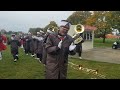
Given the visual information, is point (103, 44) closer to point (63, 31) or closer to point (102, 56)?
point (102, 56)

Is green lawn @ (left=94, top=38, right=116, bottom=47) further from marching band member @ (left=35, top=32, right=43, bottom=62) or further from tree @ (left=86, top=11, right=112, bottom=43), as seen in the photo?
marching band member @ (left=35, top=32, right=43, bottom=62)

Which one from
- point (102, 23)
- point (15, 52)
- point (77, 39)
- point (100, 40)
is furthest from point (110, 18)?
point (77, 39)

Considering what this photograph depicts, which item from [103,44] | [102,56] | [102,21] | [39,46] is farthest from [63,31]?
[102,21]

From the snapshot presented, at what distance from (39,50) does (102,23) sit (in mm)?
23334

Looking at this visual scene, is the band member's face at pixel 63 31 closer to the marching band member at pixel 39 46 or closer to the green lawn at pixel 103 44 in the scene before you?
the marching band member at pixel 39 46

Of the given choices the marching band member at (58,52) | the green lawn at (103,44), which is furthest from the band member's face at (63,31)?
the green lawn at (103,44)

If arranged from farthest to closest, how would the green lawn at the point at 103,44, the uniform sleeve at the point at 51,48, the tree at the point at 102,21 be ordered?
1. the tree at the point at 102,21
2. the green lawn at the point at 103,44
3. the uniform sleeve at the point at 51,48

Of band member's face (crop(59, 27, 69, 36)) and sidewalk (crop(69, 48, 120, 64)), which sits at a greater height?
band member's face (crop(59, 27, 69, 36))

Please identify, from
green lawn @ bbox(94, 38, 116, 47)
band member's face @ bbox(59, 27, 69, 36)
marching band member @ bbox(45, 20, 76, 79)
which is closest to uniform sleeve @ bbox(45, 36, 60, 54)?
marching band member @ bbox(45, 20, 76, 79)

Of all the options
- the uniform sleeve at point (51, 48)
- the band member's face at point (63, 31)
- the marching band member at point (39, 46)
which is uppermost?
the band member's face at point (63, 31)

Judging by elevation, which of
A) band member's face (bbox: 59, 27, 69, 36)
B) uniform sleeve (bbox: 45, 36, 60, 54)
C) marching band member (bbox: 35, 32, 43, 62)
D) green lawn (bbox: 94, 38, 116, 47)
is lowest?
green lawn (bbox: 94, 38, 116, 47)

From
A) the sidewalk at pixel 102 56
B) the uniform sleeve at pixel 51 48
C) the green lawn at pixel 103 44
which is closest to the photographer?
the uniform sleeve at pixel 51 48
